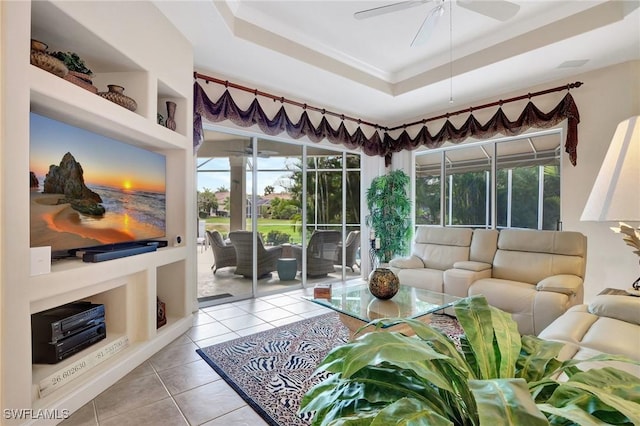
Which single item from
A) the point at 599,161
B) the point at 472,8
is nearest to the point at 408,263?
the point at 599,161

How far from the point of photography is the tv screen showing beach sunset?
1.91m

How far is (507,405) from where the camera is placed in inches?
18.6

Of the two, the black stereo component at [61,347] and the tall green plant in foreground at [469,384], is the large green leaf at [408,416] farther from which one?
the black stereo component at [61,347]

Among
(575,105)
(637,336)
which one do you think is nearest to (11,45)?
(637,336)

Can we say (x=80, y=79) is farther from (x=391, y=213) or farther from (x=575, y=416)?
(x=391, y=213)

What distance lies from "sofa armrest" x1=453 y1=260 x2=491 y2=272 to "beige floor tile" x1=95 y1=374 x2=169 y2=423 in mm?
3225

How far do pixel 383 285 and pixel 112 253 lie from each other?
212cm

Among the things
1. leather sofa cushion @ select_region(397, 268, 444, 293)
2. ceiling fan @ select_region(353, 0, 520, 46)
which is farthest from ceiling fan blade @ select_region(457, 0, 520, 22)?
leather sofa cushion @ select_region(397, 268, 444, 293)

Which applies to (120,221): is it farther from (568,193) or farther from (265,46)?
(568,193)

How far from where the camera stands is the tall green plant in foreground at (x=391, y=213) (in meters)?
5.34

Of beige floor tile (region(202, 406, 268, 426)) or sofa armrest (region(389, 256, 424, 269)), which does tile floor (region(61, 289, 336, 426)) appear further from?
sofa armrest (region(389, 256, 424, 269))

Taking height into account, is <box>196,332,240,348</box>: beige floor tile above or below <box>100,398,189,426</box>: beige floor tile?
above

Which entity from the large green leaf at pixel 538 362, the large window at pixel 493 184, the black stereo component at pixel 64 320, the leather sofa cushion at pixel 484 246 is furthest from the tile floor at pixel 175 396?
the large window at pixel 493 184

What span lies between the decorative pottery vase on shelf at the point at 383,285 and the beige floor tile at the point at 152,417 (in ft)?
5.44
